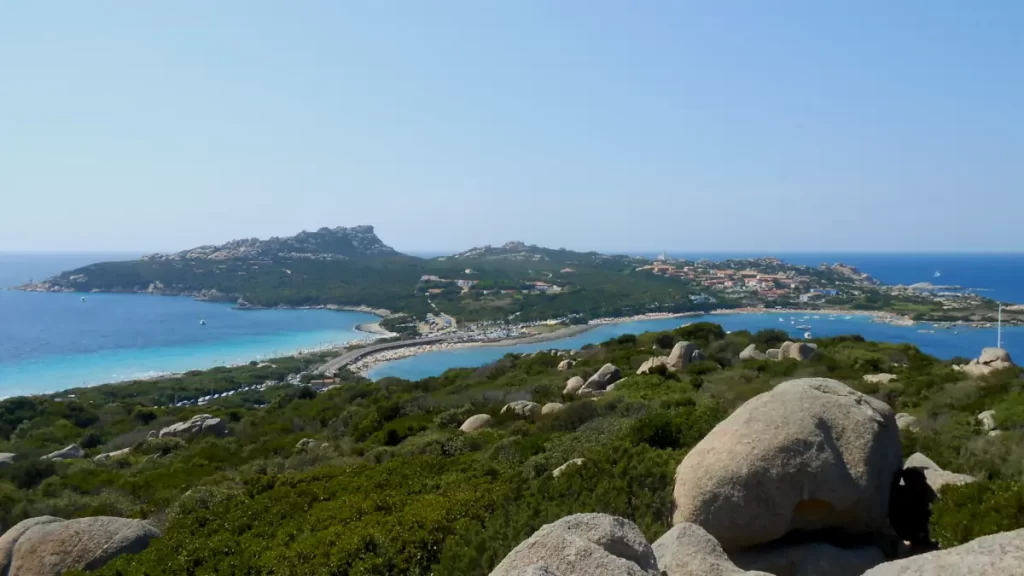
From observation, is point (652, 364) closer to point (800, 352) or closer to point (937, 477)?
point (800, 352)

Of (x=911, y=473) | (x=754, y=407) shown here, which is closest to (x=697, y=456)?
(x=754, y=407)

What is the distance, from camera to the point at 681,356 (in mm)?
23812

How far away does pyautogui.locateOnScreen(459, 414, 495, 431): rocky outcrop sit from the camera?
17.2 meters

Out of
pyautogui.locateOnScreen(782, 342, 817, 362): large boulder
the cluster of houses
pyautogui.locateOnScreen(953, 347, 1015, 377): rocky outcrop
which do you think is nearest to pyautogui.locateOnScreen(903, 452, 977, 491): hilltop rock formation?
pyautogui.locateOnScreen(953, 347, 1015, 377): rocky outcrop

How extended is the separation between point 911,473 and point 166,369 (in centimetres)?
8204

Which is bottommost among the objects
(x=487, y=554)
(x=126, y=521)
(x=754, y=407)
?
(x=126, y=521)

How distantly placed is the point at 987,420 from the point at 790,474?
8789 millimetres

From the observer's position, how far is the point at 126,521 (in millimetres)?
9461

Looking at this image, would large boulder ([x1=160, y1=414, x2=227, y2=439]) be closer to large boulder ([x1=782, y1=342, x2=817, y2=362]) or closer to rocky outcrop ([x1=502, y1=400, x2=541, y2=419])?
rocky outcrop ([x1=502, y1=400, x2=541, y2=419])

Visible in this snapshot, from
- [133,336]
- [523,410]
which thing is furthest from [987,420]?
[133,336]

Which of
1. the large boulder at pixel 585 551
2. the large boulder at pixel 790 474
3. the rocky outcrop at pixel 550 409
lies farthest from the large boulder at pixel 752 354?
the large boulder at pixel 585 551

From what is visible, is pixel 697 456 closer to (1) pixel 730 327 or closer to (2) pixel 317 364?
(2) pixel 317 364

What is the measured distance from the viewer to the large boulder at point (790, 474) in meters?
6.48

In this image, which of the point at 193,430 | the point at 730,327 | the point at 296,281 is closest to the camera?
the point at 193,430
